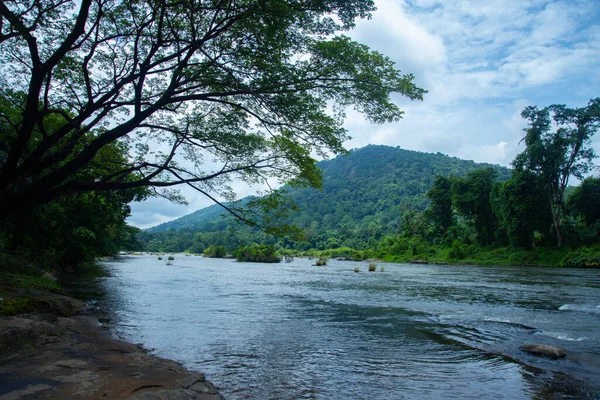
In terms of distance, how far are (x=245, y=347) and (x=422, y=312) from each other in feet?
26.7

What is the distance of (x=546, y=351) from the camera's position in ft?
26.2

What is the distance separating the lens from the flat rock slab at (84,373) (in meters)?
4.37

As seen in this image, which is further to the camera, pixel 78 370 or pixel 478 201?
pixel 478 201

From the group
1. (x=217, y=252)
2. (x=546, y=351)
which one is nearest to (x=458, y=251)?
(x=546, y=351)

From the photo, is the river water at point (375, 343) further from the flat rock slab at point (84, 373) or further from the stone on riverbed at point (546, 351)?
the flat rock slab at point (84, 373)

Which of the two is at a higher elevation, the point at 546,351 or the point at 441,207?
the point at 441,207

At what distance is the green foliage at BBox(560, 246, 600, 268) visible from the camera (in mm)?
43309

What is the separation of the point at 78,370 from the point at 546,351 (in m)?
9.25

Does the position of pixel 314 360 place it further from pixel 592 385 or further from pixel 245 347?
pixel 592 385

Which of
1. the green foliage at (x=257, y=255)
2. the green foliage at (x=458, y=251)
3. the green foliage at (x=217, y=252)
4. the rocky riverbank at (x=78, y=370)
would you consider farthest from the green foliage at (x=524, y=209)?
the green foliage at (x=217, y=252)

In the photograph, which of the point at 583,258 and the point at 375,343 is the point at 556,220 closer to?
the point at 583,258

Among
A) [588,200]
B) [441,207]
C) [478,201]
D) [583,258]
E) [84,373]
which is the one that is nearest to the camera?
[84,373]

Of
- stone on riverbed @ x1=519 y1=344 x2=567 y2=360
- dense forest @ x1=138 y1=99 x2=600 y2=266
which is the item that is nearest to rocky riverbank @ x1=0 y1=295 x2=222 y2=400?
stone on riverbed @ x1=519 y1=344 x2=567 y2=360

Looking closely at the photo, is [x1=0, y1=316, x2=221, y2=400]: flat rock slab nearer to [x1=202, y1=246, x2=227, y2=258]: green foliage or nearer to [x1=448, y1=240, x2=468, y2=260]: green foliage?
[x1=448, y1=240, x2=468, y2=260]: green foliage
